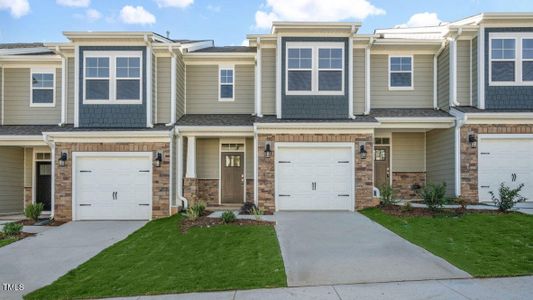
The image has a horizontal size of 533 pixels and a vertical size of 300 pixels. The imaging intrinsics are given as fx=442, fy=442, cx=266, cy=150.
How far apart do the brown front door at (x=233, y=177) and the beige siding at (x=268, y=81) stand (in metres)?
2.59

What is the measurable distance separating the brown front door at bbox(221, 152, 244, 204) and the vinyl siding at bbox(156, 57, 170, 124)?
9.37 ft

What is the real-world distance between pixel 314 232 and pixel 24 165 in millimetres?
12308

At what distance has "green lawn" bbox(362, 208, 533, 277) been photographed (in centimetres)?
803

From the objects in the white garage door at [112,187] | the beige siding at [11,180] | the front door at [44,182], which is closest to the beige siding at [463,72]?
the white garage door at [112,187]

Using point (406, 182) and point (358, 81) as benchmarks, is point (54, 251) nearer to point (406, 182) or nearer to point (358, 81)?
point (358, 81)

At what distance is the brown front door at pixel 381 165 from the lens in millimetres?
16984

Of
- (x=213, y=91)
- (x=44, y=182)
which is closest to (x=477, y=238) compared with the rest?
(x=213, y=91)

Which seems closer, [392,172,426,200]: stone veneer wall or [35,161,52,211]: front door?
[392,172,426,200]: stone veneer wall

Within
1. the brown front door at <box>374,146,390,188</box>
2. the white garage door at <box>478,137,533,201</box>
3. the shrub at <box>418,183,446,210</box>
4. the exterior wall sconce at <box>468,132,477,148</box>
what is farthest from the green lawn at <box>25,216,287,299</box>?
the white garage door at <box>478,137,533,201</box>

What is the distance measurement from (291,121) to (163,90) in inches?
181

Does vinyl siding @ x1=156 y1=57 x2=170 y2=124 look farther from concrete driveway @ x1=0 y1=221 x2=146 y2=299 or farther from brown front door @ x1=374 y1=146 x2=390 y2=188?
brown front door @ x1=374 y1=146 x2=390 y2=188

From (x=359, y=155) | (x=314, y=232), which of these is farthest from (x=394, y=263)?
(x=359, y=155)

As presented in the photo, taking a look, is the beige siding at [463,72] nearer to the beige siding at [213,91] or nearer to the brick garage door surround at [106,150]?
the beige siding at [213,91]

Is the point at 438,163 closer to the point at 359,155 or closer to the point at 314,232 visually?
the point at 359,155
